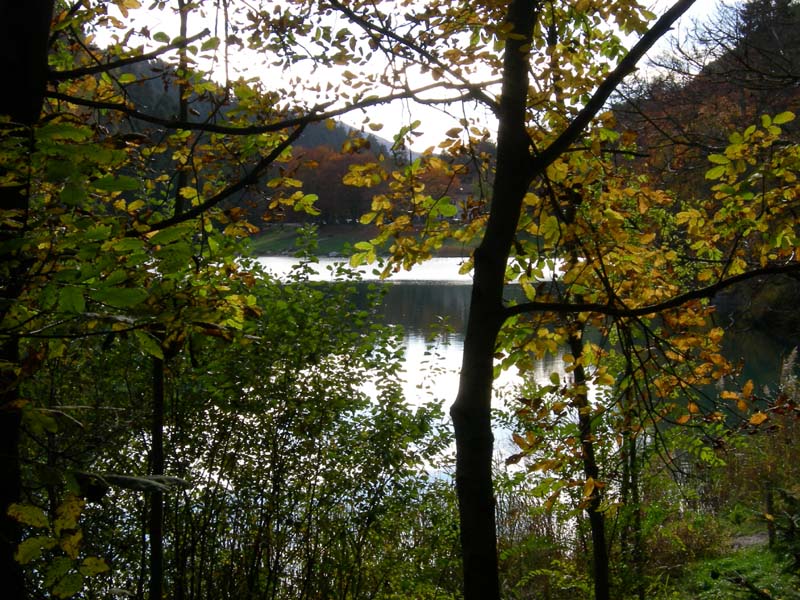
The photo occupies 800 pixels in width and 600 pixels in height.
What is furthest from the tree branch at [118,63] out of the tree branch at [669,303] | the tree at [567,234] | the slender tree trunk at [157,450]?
the slender tree trunk at [157,450]

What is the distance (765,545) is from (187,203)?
23.4 feet

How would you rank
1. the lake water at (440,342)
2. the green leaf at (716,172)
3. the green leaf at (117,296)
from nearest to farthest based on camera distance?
the green leaf at (117,296), the green leaf at (716,172), the lake water at (440,342)

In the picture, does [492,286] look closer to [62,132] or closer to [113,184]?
[113,184]

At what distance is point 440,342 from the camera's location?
6090 millimetres

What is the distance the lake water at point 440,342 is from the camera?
616 cm

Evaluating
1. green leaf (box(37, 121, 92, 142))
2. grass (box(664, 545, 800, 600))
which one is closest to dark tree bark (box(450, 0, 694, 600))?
green leaf (box(37, 121, 92, 142))

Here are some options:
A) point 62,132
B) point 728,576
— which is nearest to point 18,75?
point 62,132

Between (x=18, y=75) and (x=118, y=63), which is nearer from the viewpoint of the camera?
(x=18, y=75)

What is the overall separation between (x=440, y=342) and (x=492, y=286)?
3.65 m

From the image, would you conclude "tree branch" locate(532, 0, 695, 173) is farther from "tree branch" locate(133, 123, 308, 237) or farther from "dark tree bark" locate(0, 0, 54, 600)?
"dark tree bark" locate(0, 0, 54, 600)

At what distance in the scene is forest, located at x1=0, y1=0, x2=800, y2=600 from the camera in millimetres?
1716

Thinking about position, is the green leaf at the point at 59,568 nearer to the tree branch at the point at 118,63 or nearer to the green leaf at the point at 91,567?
the green leaf at the point at 91,567

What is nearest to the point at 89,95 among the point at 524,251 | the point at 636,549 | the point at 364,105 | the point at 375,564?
the point at 364,105

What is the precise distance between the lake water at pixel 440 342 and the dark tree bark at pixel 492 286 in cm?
259
